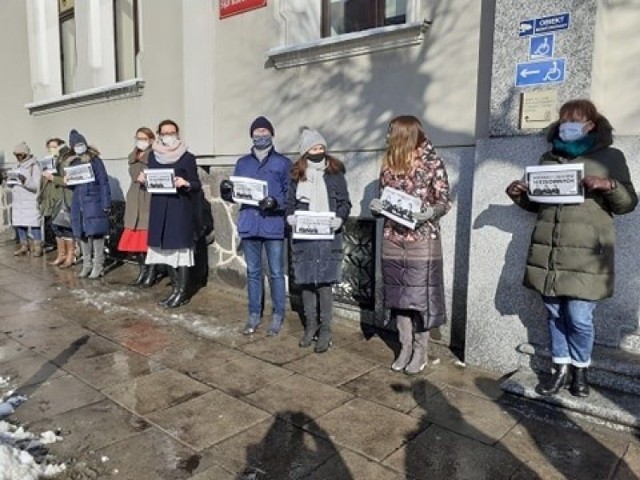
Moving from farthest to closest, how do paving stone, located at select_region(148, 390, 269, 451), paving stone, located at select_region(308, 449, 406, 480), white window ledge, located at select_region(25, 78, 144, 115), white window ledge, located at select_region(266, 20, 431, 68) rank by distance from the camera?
white window ledge, located at select_region(25, 78, 144, 115) < white window ledge, located at select_region(266, 20, 431, 68) < paving stone, located at select_region(148, 390, 269, 451) < paving stone, located at select_region(308, 449, 406, 480)

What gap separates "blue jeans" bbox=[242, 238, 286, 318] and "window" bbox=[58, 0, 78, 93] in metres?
6.76

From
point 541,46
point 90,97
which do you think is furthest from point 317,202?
point 90,97

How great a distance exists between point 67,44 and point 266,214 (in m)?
7.40

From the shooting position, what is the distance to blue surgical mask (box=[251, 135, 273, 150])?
459cm

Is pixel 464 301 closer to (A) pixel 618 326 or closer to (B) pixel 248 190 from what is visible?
(A) pixel 618 326

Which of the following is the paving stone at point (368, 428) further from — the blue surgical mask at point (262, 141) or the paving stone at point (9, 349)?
the paving stone at point (9, 349)

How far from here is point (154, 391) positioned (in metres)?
3.64

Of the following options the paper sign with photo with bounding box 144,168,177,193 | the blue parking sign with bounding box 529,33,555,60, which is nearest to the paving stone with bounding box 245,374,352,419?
the paper sign with photo with bounding box 144,168,177,193

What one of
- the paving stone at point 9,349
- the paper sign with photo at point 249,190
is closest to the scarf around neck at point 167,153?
the paper sign with photo at point 249,190

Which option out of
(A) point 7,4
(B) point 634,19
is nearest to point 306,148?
(B) point 634,19

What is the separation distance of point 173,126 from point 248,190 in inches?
53.9

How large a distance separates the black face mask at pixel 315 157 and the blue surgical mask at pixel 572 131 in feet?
5.81

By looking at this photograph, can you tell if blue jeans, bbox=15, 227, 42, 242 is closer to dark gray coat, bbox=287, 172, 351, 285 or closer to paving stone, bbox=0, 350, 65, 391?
paving stone, bbox=0, 350, 65, 391

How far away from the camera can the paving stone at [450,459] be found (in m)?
2.70
